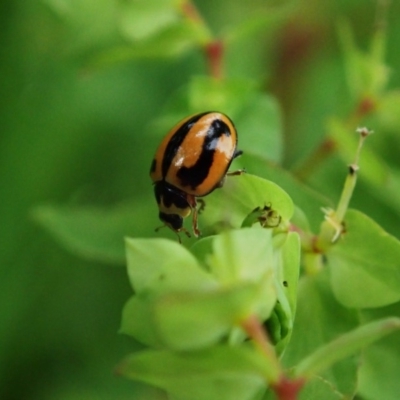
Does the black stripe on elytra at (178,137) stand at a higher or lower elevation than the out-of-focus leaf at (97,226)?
higher

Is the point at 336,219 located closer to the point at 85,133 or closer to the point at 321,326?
the point at 321,326

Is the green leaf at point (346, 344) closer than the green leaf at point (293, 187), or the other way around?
the green leaf at point (346, 344)

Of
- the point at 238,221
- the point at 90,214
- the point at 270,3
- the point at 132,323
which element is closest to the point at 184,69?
the point at 270,3

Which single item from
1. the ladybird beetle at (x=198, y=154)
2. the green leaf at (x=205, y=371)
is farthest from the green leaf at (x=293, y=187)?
the green leaf at (x=205, y=371)

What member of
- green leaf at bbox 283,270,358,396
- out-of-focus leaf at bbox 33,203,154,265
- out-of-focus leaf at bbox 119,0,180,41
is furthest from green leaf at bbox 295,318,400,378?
out-of-focus leaf at bbox 119,0,180,41

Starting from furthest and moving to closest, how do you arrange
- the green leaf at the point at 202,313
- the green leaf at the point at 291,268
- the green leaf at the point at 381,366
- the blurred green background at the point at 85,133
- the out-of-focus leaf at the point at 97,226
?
the blurred green background at the point at 85,133 → the out-of-focus leaf at the point at 97,226 → the green leaf at the point at 381,366 → the green leaf at the point at 291,268 → the green leaf at the point at 202,313

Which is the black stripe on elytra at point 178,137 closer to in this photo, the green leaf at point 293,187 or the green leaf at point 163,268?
the green leaf at point 293,187

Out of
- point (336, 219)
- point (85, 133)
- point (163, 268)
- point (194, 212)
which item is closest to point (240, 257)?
point (163, 268)
